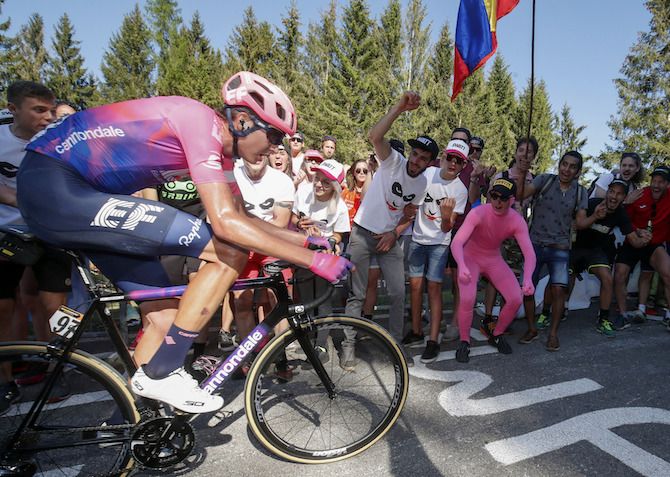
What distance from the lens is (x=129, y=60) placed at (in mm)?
49344

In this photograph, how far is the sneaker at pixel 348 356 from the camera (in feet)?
9.97

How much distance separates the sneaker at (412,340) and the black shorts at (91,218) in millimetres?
3227

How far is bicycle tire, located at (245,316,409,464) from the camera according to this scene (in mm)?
2539

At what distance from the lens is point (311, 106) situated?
3491 centimetres

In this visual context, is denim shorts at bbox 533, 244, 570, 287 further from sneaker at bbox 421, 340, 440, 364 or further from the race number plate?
the race number plate

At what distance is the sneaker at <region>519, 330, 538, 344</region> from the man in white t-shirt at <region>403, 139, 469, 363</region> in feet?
3.80

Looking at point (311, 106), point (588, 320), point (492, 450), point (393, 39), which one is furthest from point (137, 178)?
point (393, 39)

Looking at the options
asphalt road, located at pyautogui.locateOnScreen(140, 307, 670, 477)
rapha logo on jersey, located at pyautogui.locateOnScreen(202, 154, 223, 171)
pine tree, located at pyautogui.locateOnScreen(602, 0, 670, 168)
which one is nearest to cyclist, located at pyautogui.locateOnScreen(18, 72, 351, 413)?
rapha logo on jersey, located at pyautogui.locateOnScreen(202, 154, 223, 171)

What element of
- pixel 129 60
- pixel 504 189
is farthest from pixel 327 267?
pixel 129 60

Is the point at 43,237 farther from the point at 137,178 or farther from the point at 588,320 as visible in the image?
the point at 588,320

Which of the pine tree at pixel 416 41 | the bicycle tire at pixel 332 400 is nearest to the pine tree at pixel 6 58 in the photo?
the pine tree at pixel 416 41

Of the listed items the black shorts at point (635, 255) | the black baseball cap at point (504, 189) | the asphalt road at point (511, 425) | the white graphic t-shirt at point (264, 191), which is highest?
the black baseball cap at point (504, 189)

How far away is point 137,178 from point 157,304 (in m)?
0.72

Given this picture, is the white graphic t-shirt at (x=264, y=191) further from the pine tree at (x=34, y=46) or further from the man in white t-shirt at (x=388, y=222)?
the pine tree at (x=34, y=46)
